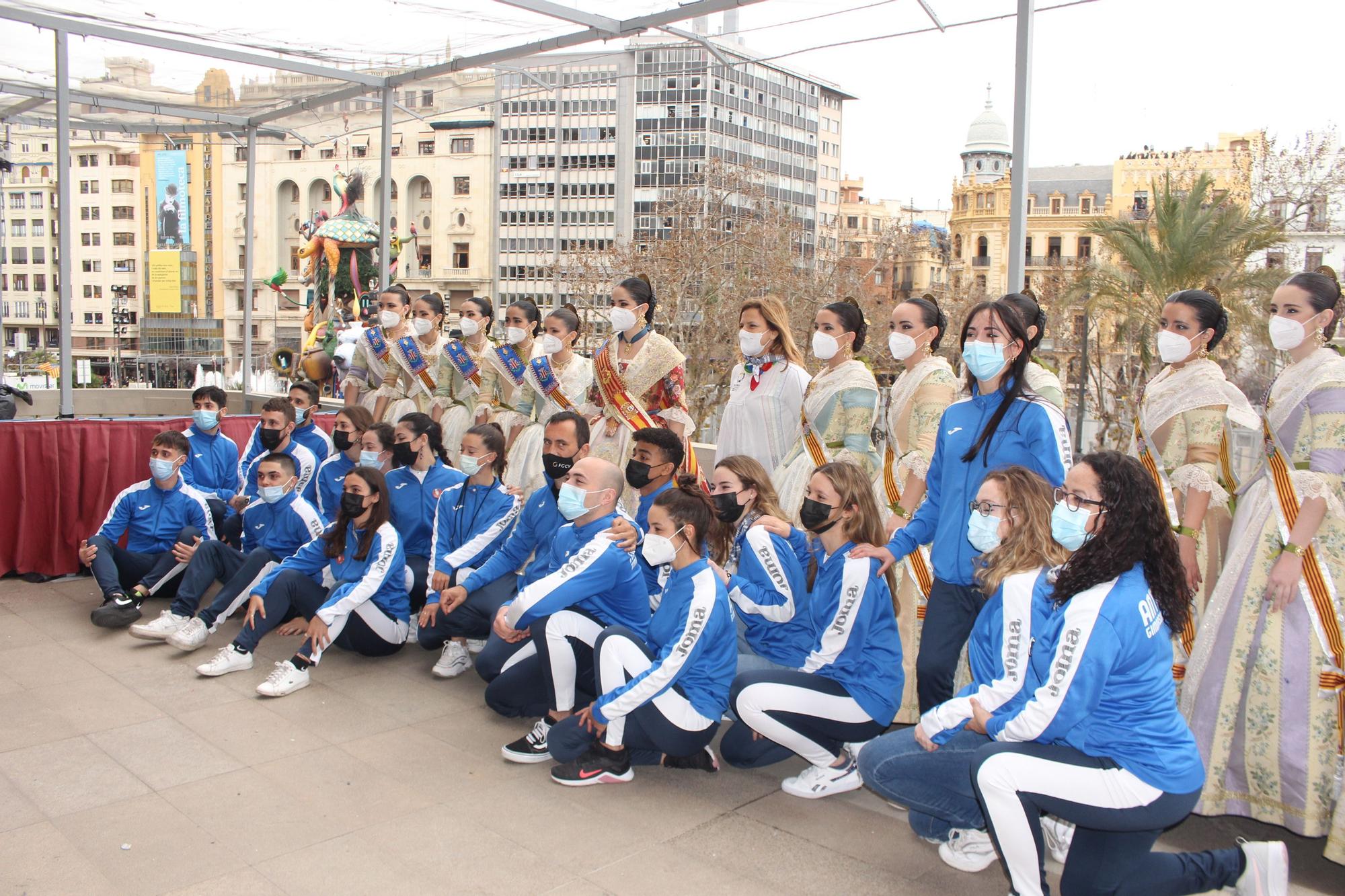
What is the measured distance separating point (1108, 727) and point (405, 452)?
424 centimetres

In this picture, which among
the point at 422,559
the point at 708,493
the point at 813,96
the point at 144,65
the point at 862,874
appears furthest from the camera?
the point at 813,96

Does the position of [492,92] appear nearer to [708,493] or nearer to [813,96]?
[708,493]

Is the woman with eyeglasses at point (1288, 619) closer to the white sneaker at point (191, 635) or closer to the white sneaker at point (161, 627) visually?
the white sneaker at point (191, 635)

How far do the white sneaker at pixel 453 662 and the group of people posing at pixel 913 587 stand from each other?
0.01m

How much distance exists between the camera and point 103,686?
5.25m

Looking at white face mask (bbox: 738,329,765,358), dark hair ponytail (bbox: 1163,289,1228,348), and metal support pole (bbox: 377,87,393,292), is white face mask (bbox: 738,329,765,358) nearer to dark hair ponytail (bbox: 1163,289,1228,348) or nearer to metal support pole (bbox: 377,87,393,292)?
dark hair ponytail (bbox: 1163,289,1228,348)

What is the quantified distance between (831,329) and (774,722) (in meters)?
1.83

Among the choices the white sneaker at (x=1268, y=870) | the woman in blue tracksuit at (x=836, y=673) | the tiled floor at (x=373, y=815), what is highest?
the woman in blue tracksuit at (x=836, y=673)

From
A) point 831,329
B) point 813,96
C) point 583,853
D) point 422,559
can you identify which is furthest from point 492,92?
point 813,96

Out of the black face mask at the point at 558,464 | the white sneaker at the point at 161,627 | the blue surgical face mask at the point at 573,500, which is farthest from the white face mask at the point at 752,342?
the white sneaker at the point at 161,627

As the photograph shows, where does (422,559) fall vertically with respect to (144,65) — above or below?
below

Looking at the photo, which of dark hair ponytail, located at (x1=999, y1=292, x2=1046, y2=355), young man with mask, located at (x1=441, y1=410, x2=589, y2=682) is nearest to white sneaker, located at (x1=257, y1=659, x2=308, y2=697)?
young man with mask, located at (x1=441, y1=410, x2=589, y2=682)

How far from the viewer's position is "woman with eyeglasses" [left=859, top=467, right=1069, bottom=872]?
3.29 meters

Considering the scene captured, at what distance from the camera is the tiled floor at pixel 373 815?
11.4 feet
